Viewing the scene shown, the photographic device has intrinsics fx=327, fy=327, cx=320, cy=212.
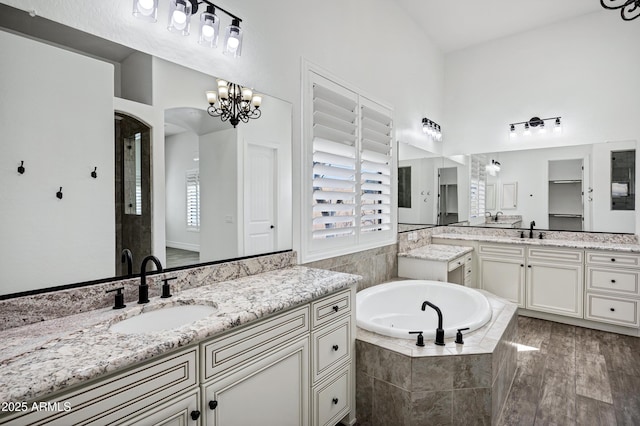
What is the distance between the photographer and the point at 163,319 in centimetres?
148

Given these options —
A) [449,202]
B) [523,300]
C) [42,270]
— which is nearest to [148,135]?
[42,270]

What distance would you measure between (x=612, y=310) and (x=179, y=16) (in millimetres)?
4583

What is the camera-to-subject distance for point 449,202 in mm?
4500

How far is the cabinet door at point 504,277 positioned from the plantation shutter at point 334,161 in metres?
2.13

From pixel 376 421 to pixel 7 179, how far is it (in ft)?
7.24

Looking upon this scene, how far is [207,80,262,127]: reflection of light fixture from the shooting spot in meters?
1.92

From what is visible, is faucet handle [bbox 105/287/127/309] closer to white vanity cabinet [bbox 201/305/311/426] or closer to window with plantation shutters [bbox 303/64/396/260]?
white vanity cabinet [bbox 201/305/311/426]

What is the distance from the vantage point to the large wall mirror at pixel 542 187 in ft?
12.2

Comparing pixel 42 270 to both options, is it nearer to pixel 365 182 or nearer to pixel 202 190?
pixel 202 190

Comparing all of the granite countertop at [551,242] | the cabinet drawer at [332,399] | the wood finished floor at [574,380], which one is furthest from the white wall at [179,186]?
the granite countertop at [551,242]

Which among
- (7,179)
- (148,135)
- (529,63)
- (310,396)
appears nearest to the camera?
(7,179)

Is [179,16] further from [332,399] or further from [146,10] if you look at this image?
[332,399]

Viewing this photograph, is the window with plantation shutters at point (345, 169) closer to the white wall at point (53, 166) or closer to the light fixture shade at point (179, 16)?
the light fixture shade at point (179, 16)

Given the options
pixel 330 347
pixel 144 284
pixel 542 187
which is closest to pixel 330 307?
pixel 330 347
